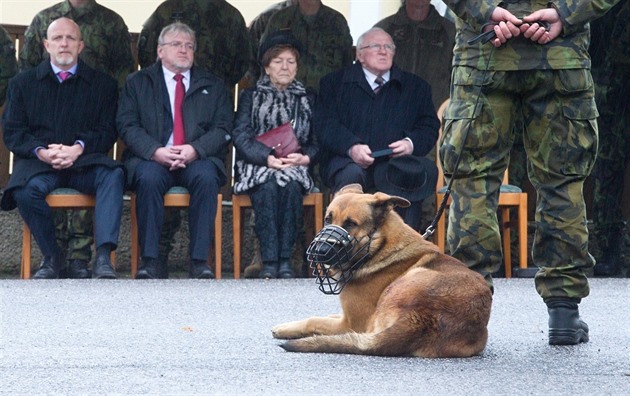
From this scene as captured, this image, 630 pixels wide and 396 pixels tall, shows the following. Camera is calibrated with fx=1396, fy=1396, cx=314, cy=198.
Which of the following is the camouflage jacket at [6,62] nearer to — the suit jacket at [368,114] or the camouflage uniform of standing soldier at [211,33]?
the camouflage uniform of standing soldier at [211,33]

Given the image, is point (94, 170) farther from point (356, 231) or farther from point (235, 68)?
point (356, 231)

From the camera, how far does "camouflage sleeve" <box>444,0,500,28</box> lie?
586 cm

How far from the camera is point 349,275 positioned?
18.7ft

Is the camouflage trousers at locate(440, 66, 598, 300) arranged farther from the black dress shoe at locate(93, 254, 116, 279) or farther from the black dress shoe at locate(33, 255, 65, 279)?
the black dress shoe at locate(33, 255, 65, 279)

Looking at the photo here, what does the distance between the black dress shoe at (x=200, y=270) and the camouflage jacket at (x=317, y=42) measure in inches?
78.9

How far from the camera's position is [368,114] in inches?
412

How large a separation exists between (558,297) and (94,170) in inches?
194

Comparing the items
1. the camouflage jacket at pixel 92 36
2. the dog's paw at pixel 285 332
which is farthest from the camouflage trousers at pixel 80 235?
the dog's paw at pixel 285 332

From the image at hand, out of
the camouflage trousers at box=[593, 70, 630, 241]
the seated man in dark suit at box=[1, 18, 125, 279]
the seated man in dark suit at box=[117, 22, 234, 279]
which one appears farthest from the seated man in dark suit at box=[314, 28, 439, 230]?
the seated man in dark suit at box=[1, 18, 125, 279]

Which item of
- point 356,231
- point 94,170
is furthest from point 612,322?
point 94,170

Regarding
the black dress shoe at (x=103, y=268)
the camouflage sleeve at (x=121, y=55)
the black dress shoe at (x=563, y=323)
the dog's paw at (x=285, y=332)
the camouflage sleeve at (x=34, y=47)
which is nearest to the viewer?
the black dress shoe at (x=563, y=323)

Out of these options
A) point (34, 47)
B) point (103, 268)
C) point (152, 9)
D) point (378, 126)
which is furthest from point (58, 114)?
point (152, 9)

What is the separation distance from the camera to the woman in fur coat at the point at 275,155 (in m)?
10.2

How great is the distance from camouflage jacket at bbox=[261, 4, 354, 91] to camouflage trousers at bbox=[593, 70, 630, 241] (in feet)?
6.90
